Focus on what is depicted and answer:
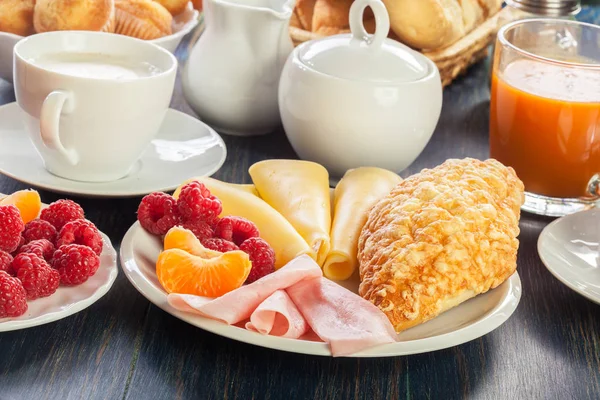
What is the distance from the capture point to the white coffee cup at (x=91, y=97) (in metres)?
1.22

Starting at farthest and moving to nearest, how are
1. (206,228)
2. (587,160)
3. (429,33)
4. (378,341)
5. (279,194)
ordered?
(429,33) → (587,160) → (279,194) → (206,228) → (378,341)

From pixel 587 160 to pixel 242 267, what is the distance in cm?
70

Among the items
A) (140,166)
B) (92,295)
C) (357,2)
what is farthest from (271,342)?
(357,2)

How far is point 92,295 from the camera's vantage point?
0.94 meters

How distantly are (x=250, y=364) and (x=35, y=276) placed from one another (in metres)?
0.26

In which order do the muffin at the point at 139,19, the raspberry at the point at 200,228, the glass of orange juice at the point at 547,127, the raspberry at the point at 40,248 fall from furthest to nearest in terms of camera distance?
1. the muffin at the point at 139,19
2. the glass of orange juice at the point at 547,127
3. the raspberry at the point at 200,228
4. the raspberry at the point at 40,248

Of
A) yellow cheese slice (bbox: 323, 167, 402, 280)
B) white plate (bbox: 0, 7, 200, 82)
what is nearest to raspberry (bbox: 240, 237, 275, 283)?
yellow cheese slice (bbox: 323, 167, 402, 280)

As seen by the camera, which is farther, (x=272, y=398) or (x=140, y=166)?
(x=140, y=166)

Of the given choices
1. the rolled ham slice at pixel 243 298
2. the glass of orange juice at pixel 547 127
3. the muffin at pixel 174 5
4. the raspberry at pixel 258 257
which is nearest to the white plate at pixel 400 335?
the rolled ham slice at pixel 243 298

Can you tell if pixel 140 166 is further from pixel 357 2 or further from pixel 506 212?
pixel 506 212

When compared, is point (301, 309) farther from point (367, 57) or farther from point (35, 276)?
point (367, 57)

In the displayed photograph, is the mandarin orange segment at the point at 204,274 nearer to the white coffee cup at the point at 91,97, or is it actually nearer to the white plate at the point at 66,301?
the white plate at the point at 66,301

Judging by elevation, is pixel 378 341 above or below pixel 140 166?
above

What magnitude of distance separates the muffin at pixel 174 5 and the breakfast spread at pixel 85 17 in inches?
4.5
